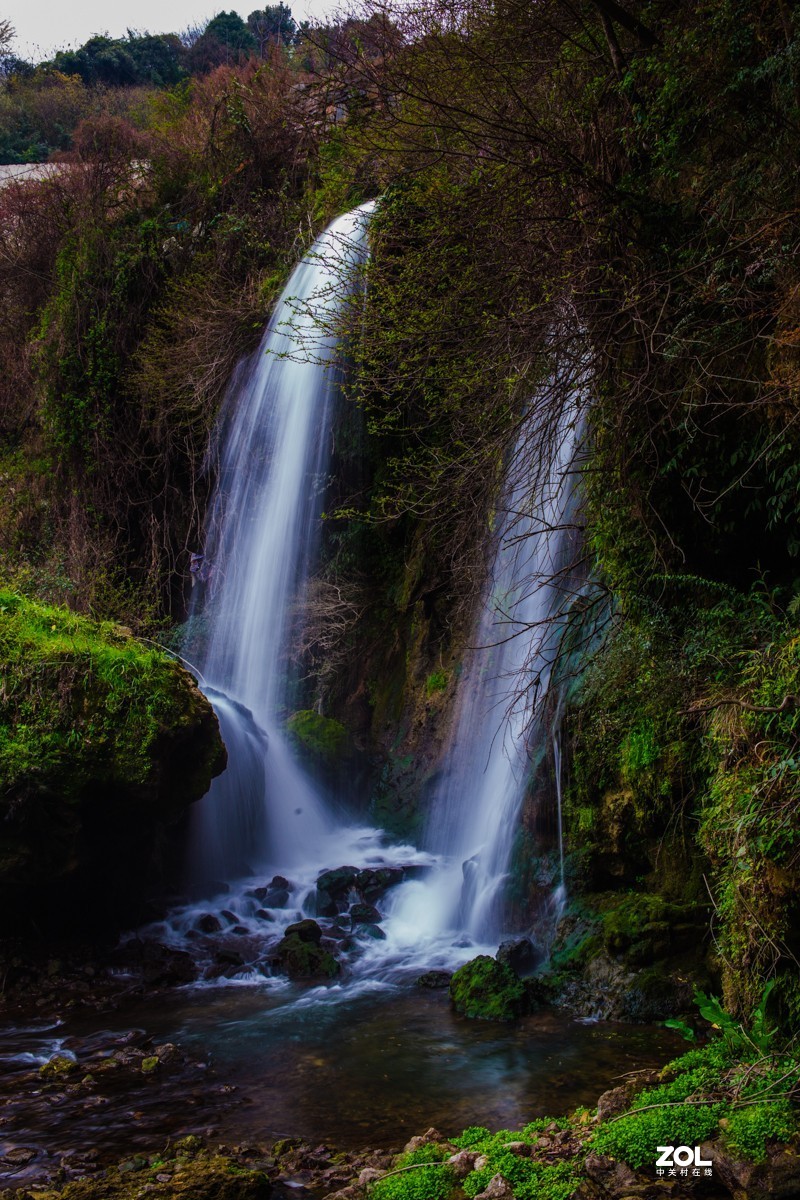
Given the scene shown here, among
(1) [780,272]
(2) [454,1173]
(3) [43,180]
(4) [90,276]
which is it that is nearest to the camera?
(2) [454,1173]

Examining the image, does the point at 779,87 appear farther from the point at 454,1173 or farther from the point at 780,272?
the point at 454,1173

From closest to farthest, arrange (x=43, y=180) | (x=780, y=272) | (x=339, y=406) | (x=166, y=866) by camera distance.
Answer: (x=780, y=272)
(x=166, y=866)
(x=339, y=406)
(x=43, y=180)

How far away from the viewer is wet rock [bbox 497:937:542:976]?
6.68 m

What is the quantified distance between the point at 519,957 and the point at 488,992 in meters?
0.70

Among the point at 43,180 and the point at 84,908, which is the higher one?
the point at 43,180

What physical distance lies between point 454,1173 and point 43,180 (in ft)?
54.4

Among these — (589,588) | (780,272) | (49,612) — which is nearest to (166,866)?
(49,612)

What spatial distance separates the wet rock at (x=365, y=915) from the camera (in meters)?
8.19

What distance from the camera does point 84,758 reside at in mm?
7191

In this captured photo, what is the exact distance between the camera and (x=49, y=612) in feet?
26.4

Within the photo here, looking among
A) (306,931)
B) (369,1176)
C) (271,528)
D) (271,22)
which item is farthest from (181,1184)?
(271,22)

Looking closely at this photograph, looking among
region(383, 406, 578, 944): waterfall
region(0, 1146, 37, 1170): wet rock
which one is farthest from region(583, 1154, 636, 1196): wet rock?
region(383, 406, 578, 944): waterfall

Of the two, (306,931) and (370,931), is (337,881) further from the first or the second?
(306,931)

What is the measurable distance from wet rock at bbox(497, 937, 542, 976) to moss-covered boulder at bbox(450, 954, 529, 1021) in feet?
1.03
